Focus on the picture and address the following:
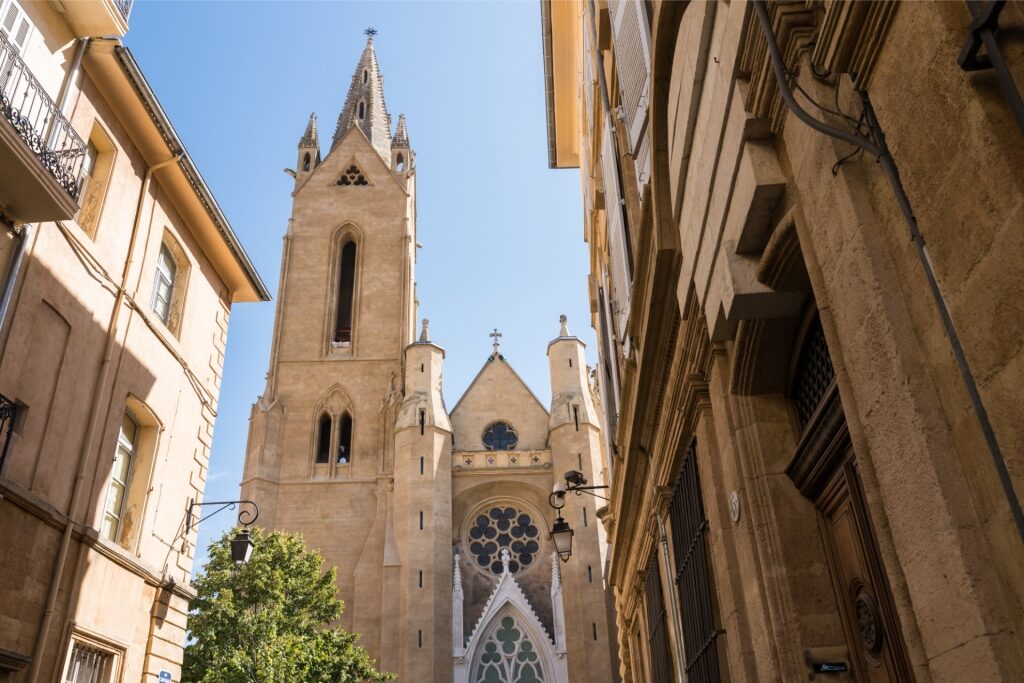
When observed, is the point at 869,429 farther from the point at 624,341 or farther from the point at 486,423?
the point at 486,423

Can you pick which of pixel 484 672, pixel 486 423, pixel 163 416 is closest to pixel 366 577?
pixel 484 672

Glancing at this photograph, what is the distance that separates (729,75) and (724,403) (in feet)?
7.13

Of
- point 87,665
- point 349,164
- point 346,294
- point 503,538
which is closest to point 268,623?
point 503,538

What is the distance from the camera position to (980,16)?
2082 mm

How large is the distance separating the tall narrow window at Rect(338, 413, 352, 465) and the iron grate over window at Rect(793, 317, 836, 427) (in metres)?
26.7

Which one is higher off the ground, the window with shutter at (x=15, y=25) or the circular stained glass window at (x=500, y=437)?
the circular stained glass window at (x=500, y=437)

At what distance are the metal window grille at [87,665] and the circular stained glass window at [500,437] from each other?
22.1m

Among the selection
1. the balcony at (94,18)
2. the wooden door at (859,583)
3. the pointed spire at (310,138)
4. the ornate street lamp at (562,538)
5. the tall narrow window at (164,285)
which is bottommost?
the wooden door at (859,583)

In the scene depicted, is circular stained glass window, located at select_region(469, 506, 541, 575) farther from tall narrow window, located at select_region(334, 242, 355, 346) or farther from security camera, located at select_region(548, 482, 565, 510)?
security camera, located at select_region(548, 482, 565, 510)

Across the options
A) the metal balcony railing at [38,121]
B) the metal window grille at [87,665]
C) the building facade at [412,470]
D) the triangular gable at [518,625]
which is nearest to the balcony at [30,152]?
the metal balcony railing at [38,121]

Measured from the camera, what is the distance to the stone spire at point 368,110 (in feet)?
142

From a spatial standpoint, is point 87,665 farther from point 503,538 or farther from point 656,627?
point 503,538

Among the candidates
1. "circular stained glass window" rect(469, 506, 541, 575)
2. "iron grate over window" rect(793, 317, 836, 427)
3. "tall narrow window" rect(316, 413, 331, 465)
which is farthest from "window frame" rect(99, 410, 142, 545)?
"tall narrow window" rect(316, 413, 331, 465)

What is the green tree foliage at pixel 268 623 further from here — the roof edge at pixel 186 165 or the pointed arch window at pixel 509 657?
the roof edge at pixel 186 165
